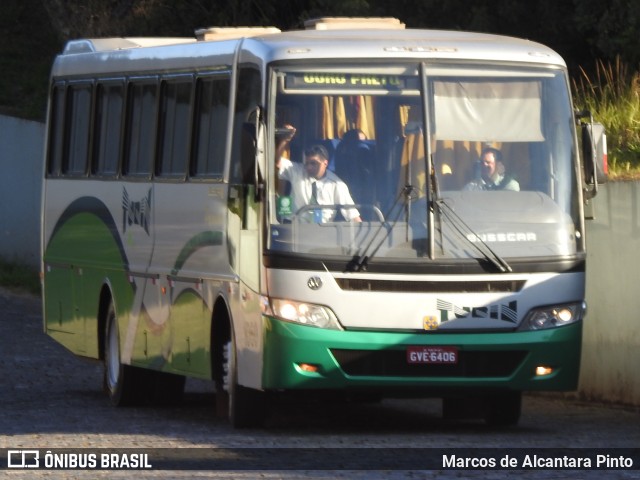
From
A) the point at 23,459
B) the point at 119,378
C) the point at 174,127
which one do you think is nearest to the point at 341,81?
the point at 174,127

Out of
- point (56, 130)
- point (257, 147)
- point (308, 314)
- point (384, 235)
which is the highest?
point (56, 130)

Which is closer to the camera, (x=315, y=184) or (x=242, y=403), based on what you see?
(x=315, y=184)

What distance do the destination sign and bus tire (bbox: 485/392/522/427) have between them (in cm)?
260

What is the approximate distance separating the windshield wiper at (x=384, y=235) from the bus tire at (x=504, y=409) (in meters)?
1.92

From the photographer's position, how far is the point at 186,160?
49.0ft

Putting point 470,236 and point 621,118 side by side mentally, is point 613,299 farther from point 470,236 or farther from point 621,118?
point 621,118

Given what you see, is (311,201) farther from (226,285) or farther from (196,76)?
(196,76)

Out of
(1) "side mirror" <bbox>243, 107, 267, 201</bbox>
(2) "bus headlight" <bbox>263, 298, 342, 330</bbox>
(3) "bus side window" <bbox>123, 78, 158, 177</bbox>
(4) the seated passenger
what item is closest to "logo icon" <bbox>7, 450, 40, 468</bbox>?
(2) "bus headlight" <bbox>263, 298, 342, 330</bbox>

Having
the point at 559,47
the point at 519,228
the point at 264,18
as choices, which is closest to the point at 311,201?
the point at 519,228

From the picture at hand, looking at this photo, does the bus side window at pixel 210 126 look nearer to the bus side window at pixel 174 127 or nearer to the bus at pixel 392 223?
the bus at pixel 392 223

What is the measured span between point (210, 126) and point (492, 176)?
2.46m

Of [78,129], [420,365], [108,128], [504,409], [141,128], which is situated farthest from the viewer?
[78,129]

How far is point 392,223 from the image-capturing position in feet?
42.3

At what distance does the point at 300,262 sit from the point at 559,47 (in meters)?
12.5
